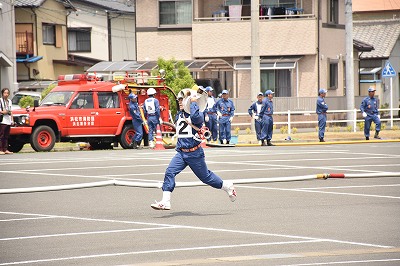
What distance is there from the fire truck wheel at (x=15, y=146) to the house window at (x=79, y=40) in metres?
36.4

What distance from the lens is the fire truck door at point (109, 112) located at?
29219 mm

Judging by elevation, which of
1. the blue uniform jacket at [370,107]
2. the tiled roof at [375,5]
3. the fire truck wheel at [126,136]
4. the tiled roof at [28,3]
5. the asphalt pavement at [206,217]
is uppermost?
the tiled roof at [375,5]

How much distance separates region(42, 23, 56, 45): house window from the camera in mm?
59025

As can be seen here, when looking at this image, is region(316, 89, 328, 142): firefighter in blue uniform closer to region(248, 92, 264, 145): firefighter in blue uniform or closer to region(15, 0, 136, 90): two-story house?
region(248, 92, 264, 145): firefighter in blue uniform

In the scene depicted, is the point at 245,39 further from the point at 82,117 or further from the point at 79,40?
the point at 79,40

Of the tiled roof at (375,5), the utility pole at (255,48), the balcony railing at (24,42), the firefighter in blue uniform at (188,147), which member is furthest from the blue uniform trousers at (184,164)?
the tiled roof at (375,5)

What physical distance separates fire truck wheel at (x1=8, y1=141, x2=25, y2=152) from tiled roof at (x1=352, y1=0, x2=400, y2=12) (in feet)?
137

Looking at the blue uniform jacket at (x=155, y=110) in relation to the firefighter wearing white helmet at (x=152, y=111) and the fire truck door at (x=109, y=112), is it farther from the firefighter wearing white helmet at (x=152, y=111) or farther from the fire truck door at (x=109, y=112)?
the fire truck door at (x=109, y=112)

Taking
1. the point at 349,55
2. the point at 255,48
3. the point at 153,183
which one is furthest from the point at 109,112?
the point at 349,55

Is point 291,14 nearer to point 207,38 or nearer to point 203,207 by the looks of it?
point 207,38

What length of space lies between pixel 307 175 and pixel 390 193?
10.5ft

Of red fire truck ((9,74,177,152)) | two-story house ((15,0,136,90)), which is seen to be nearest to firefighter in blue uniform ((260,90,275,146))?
red fire truck ((9,74,177,152))

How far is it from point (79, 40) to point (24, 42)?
28.3 ft

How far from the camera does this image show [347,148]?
2792 cm
